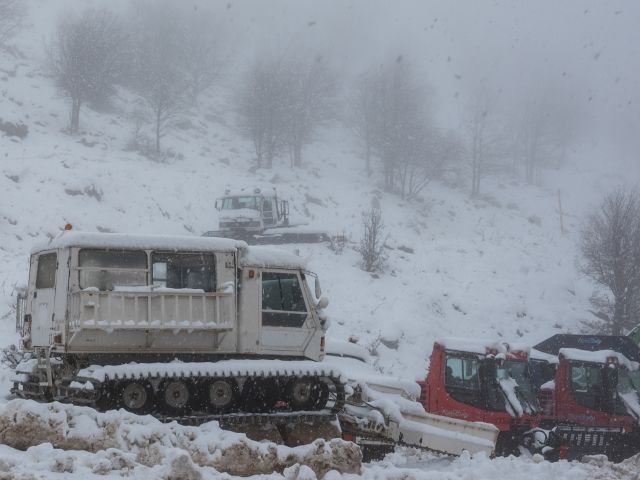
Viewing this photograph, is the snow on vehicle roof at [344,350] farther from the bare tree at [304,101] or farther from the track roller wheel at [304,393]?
the bare tree at [304,101]

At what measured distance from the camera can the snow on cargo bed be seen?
1062cm

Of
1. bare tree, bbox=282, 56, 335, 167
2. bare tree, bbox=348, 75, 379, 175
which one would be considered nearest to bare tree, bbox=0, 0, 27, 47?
bare tree, bbox=282, 56, 335, 167

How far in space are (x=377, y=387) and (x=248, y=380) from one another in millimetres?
3534

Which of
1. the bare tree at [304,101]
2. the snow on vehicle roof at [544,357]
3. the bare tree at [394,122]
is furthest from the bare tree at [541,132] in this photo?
the snow on vehicle roof at [544,357]

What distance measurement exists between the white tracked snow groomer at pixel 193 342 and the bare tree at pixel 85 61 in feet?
118

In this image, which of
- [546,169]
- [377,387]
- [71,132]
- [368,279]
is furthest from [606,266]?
[546,169]

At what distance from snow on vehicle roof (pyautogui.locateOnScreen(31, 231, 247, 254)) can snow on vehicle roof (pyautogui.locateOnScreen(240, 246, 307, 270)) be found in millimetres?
221

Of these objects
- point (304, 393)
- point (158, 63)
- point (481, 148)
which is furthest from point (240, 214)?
point (481, 148)

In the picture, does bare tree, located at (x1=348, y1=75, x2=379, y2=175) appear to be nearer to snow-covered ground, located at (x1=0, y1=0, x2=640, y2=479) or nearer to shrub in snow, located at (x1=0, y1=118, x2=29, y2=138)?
snow-covered ground, located at (x1=0, y1=0, x2=640, y2=479)

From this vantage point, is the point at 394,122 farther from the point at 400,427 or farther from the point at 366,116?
the point at 400,427

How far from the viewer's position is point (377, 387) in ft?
47.3

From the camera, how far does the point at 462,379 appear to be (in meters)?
16.7

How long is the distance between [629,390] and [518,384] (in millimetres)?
4158

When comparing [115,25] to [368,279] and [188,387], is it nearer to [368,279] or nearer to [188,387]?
[368,279]
